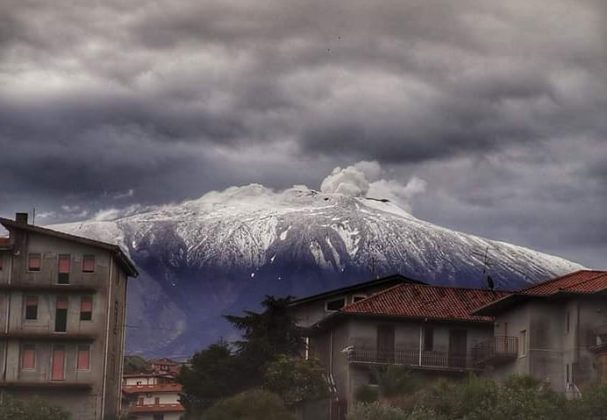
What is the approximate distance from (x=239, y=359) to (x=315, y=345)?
959 centimetres

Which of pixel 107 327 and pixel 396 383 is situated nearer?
pixel 396 383

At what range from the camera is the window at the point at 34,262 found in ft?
361

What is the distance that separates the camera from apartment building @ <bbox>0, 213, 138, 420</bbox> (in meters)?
108

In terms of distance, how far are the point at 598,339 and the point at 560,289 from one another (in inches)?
148

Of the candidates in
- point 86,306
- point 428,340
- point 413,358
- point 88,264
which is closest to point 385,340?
point 413,358

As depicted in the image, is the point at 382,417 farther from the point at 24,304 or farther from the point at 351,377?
the point at 24,304

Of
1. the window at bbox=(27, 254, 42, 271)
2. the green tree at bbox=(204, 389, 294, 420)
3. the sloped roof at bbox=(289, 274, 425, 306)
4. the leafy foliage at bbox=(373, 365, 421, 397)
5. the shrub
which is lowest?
the green tree at bbox=(204, 389, 294, 420)

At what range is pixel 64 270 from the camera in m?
111

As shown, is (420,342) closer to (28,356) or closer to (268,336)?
(268,336)

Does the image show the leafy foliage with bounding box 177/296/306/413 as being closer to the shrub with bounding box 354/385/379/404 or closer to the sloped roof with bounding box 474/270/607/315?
the shrub with bounding box 354/385/379/404

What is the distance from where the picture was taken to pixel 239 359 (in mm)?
99812

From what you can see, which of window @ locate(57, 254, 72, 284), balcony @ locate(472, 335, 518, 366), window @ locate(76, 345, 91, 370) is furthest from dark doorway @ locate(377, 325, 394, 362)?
window @ locate(57, 254, 72, 284)

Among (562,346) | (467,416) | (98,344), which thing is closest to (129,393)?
(98,344)

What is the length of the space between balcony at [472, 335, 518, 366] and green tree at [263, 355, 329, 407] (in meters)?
10.0
